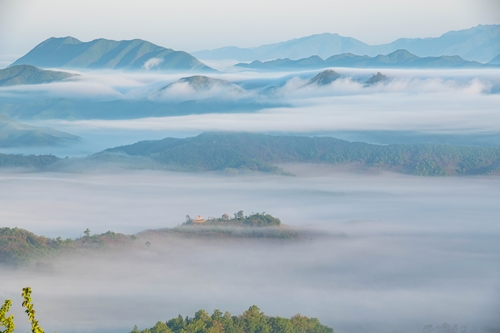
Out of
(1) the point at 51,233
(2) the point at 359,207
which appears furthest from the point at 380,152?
(1) the point at 51,233

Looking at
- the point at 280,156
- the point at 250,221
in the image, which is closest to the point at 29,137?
the point at 280,156

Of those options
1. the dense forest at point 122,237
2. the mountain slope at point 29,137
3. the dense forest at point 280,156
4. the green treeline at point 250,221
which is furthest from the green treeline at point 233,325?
the mountain slope at point 29,137

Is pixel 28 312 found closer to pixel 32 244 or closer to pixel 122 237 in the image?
pixel 32 244

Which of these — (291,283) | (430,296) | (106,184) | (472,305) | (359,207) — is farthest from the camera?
(106,184)

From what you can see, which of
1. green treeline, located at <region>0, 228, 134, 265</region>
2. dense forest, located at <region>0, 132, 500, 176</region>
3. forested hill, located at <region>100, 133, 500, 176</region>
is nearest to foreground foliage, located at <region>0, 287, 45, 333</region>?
green treeline, located at <region>0, 228, 134, 265</region>

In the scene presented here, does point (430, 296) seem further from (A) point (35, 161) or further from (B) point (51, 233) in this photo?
(A) point (35, 161)

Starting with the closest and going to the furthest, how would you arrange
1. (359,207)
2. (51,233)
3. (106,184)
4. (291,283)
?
(291,283)
(51,233)
(359,207)
(106,184)
